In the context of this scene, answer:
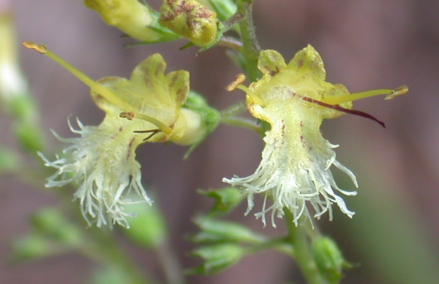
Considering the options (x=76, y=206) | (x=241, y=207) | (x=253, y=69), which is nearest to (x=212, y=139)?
(x=241, y=207)

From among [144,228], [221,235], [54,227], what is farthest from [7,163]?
[221,235]

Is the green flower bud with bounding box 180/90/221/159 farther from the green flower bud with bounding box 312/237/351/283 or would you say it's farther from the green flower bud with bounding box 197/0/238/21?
the green flower bud with bounding box 312/237/351/283

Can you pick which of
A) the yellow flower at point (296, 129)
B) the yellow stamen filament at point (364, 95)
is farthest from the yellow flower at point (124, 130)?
the yellow stamen filament at point (364, 95)

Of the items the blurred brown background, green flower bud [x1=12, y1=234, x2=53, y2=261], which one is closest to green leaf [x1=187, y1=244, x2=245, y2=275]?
green flower bud [x1=12, y1=234, x2=53, y2=261]

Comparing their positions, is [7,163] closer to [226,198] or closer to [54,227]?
[54,227]

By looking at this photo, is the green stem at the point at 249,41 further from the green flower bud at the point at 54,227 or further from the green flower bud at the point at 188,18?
the green flower bud at the point at 54,227

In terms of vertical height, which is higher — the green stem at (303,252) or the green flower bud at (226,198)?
the green flower bud at (226,198)

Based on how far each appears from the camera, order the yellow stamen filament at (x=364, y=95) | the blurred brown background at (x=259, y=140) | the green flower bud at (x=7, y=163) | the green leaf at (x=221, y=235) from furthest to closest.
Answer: the blurred brown background at (x=259, y=140)
the green flower bud at (x=7, y=163)
the green leaf at (x=221, y=235)
the yellow stamen filament at (x=364, y=95)
